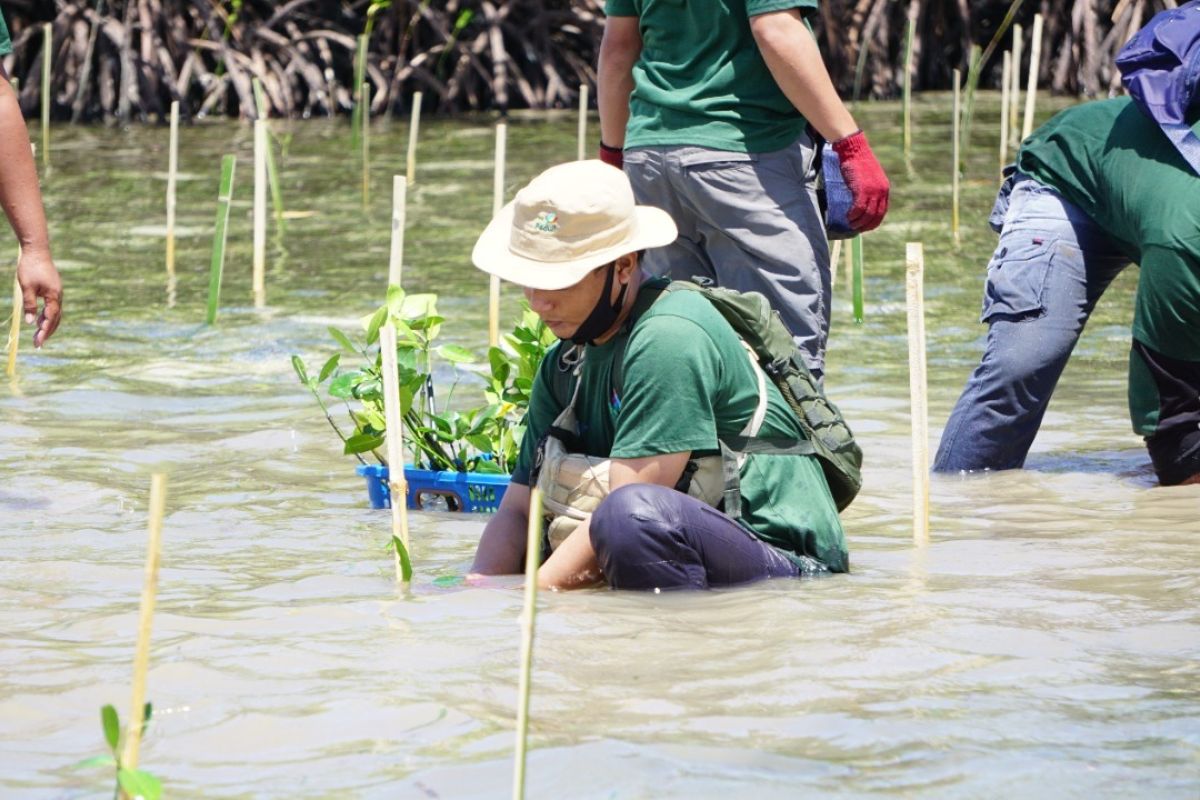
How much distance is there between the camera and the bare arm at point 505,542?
11.6 ft

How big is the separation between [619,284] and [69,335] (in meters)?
3.90

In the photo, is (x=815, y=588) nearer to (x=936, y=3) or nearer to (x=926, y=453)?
(x=926, y=453)

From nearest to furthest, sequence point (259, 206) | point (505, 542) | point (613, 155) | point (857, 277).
A: 1. point (505, 542)
2. point (613, 155)
3. point (857, 277)
4. point (259, 206)

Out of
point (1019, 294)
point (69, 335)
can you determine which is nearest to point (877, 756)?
point (1019, 294)

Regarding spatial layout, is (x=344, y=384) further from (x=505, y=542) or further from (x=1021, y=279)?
(x=1021, y=279)

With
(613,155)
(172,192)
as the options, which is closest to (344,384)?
(613,155)

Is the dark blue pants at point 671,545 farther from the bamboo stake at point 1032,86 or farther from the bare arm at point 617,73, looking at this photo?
the bamboo stake at point 1032,86

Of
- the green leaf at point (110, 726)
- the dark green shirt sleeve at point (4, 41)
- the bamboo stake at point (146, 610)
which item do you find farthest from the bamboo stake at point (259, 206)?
the green leaf at point (110, 726)

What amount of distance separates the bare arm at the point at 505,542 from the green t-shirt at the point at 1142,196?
1.54 metres

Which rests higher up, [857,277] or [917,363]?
[917,363]

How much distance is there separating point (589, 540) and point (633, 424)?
24 centimetres

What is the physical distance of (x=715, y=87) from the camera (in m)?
4.12

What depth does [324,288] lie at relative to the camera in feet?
25.4

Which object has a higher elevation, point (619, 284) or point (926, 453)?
point (619, 284)
